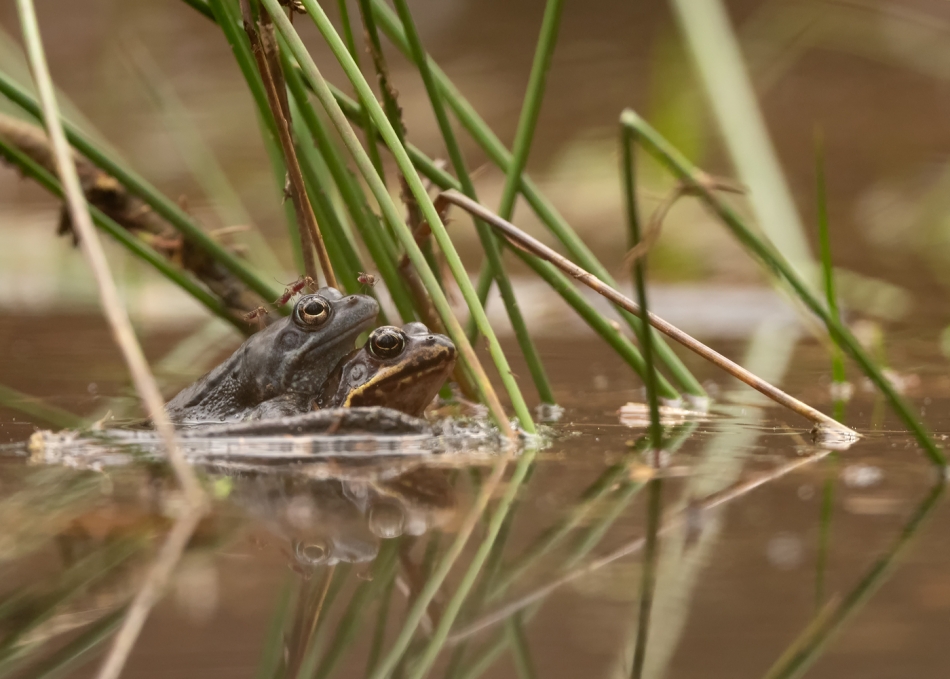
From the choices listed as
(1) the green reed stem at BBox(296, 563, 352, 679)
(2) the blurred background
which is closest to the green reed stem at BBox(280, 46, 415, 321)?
(1) the green reed stem at BBox(296, 563, 352, 679)

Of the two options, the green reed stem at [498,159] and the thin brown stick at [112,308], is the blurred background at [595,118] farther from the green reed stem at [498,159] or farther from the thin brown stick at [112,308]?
the thin brown stick at [112,308]

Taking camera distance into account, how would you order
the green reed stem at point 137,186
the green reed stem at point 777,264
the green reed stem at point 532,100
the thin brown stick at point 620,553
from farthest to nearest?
the green reed stem at point 137,186 → the green reed stem at point 532,100 → the green reed stem at point 777,264 → the thin brown stick at point 620,553

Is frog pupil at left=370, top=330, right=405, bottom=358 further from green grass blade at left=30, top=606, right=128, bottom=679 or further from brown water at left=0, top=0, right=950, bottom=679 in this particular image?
green grass blade at left=30, top=606, right=128, bottom=679

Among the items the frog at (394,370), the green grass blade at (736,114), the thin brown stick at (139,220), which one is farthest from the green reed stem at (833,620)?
the thin brown stick at (139,220)

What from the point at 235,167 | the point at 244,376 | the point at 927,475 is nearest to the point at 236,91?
the point at 235,167

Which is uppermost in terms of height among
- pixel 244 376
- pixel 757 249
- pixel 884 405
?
pixel 757 249

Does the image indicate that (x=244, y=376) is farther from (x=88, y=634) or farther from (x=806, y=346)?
(x=806, y=346)

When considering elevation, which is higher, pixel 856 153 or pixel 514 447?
pixel 856 153
